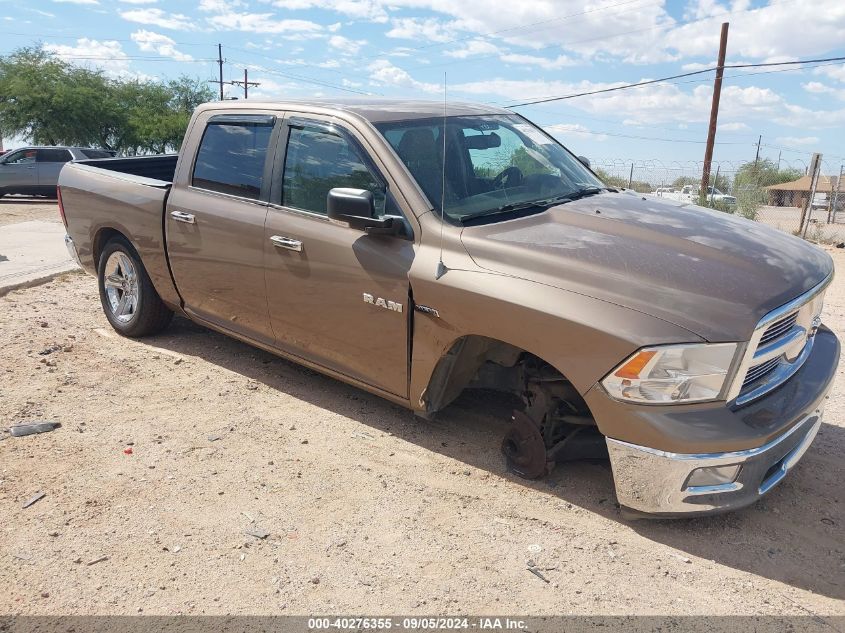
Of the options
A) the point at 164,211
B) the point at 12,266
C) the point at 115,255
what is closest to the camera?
the point at 164,211

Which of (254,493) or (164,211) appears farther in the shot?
(164,211)

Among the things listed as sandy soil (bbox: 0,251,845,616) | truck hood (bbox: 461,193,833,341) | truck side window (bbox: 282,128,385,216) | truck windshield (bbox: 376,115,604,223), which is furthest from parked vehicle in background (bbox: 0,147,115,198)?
truck hood (bbox: 461,193,833,341)

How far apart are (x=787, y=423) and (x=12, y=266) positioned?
28.6ft

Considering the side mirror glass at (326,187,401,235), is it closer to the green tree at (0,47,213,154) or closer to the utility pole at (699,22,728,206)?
the utility pole at (699,22,728,206)

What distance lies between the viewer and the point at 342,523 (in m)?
3.44

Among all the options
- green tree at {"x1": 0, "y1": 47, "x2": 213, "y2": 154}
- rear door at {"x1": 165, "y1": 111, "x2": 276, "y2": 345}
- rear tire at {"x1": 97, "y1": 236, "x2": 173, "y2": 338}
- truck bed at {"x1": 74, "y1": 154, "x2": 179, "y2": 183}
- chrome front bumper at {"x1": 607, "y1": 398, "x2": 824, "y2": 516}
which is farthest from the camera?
green tree at {"x1": 0, "y1": 47, "x2": 213, "y2": 154}

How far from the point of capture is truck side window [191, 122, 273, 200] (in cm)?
469

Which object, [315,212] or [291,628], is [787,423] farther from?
[315,212]

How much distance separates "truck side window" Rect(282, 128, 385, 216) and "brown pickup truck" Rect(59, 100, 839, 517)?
0.01 m

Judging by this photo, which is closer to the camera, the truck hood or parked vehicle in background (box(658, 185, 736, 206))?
the truck hood

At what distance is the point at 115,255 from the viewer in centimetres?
592

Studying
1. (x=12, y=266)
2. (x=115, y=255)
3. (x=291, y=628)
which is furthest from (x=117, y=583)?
(x=12, y=266)

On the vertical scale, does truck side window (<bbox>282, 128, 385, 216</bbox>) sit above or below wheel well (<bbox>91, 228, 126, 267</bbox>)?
above

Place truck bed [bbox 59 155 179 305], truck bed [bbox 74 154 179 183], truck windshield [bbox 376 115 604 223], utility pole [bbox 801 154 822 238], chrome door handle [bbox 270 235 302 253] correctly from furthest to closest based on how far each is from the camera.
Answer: utility pole [bbox 801 154 822 238]
truck bed [bbox 74 154 179 183]
truck bed [bbox 59 155 179 305]
chrome door handle [bbox 270 235 302 253]
truck windshield [bbox 376 115 604 223]
